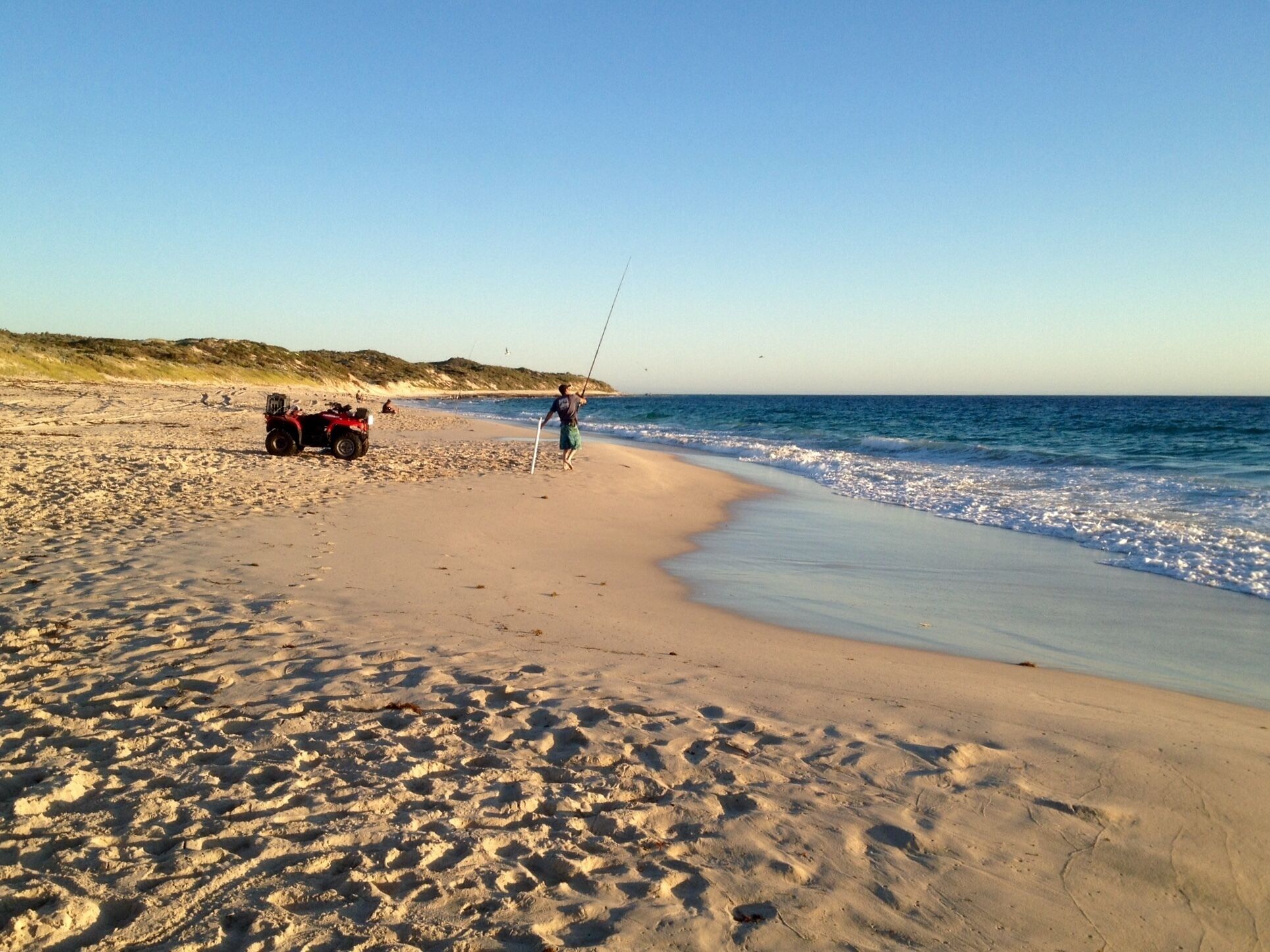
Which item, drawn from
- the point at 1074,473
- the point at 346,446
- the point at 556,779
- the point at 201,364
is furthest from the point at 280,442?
the point at 201,364

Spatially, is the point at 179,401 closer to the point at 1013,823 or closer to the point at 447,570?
the point at 447,570

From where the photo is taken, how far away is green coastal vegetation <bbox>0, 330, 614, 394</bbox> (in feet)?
122

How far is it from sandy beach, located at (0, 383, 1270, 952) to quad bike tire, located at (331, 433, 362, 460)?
299 inches

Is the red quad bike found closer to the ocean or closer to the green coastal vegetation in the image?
the ocean

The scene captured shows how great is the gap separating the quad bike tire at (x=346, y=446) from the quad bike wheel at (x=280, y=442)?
0.73 meters

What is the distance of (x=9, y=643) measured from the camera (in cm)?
455


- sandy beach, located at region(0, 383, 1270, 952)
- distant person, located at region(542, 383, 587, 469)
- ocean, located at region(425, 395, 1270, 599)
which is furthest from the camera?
distant person, located at region(542, 383, 587, 469)

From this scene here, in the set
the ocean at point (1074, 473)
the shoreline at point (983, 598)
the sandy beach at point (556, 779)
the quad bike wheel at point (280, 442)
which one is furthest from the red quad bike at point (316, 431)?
the ocean at point (1074, 473)

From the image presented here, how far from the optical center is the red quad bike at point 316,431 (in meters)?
14.1

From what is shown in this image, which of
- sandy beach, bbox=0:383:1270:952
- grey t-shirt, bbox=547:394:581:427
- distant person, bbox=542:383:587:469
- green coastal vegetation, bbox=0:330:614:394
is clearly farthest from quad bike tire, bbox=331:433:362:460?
green coastal vegetation, bbox=0:330:614:394

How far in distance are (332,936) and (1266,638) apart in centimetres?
703

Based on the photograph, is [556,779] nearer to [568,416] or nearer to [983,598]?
[983,598]

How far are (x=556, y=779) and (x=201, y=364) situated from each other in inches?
2195

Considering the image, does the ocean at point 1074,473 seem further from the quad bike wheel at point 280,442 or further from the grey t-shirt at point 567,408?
the quad bike wheel at point 280,442
